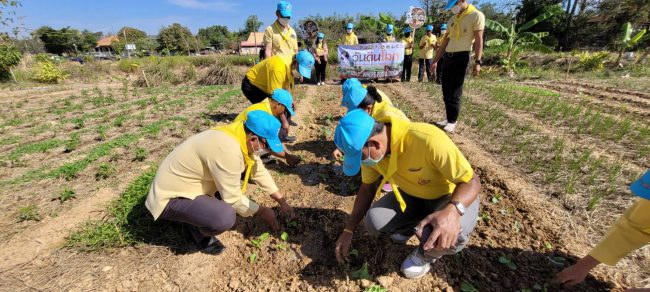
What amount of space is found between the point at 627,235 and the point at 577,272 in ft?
1.27

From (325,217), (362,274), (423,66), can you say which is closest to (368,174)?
(362,274)

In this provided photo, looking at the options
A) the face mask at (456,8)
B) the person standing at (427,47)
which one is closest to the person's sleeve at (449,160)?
the face mask at (456,8)

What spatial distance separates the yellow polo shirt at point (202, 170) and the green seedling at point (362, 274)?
0.96 metres

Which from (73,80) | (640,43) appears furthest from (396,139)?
(640,43)

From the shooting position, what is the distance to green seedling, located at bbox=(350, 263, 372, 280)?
205cm

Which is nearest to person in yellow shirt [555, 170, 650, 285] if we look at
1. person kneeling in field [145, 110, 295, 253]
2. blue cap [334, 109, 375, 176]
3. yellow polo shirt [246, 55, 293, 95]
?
blue cap [334, 109, 375, 176]

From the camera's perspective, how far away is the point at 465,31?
12.8 ft

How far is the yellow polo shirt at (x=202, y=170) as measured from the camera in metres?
2.09

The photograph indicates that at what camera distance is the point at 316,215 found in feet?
9.22

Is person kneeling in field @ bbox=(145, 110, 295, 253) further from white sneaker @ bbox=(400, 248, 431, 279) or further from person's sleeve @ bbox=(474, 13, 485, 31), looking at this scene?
person's sleeve @ bbox=(474, 13, 485, 31)

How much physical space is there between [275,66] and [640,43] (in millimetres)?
21445

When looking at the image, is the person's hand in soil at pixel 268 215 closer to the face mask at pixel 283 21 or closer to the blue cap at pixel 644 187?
the blue cap at pixel 644 187

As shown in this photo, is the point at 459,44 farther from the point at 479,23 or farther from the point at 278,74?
the point at 278,74

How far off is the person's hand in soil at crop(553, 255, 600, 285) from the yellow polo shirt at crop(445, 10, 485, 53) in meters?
2.94
